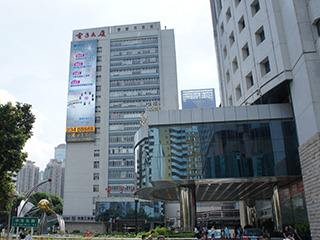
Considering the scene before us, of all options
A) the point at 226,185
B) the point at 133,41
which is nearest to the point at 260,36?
the point at 226,185

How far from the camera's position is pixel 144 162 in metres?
29.4

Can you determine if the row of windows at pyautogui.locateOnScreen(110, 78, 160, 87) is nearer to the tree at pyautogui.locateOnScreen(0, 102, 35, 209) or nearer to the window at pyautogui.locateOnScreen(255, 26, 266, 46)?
the window at pyautogui.locateOnScreen(255, 26, 266, 46)

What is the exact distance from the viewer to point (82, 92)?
256ft

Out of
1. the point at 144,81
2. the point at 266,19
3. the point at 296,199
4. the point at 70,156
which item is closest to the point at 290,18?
the point at 266,19

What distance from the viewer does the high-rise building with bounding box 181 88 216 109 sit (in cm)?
12531

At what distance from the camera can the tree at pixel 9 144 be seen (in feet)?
82.9

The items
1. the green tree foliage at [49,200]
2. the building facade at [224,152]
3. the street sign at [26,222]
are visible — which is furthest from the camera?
the green tree foliage at [49,200]

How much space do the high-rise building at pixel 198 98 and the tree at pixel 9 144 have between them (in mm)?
100201

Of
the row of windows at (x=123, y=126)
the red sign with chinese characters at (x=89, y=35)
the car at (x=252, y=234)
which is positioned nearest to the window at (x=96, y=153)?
the row of windows at (x=123, y=126)

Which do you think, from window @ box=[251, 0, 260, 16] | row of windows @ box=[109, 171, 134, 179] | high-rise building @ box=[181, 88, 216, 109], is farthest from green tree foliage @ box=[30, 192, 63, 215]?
window @ box=[251, 0, 260, 16]

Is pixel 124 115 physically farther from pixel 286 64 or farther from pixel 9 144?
pixel 286 64

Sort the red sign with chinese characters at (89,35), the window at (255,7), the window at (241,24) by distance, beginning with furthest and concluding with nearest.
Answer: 1. the red sign with chinese characters at (89,35)
2. the window at (241,24)
3. the window at (255,7)

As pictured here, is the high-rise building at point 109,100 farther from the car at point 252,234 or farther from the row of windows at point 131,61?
the car at point 252,234

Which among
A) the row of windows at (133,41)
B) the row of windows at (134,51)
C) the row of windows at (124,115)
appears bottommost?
the row of windows at (124,115)
